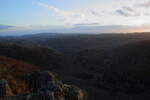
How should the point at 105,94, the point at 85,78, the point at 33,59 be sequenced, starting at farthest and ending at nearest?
1. the point at 33,59
2. the point at 85,78
3. the point at 105,94

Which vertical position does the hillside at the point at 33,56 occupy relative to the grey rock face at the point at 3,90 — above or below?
below

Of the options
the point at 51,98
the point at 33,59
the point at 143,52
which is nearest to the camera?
the point at 51,98

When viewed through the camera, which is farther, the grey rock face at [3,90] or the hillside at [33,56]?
the hillside at [33,56]

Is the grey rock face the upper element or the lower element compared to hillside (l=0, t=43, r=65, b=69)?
upper

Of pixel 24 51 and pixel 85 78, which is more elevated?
pixel 24 51

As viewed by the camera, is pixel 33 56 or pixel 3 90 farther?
pixel 33 56

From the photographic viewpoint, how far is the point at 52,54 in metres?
35.1

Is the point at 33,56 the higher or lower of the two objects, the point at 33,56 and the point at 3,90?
the lower

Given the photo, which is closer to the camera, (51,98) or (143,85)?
(51,98)

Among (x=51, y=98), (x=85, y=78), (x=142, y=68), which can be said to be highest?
(x=51, y=98)

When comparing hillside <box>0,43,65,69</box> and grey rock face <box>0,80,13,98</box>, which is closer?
grey rock face <box>0,80,13,98</box>

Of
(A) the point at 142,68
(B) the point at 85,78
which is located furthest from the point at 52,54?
(A) the point at 142,68

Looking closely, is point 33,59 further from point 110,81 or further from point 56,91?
point 56,91

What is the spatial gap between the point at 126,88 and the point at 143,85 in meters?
1.60
